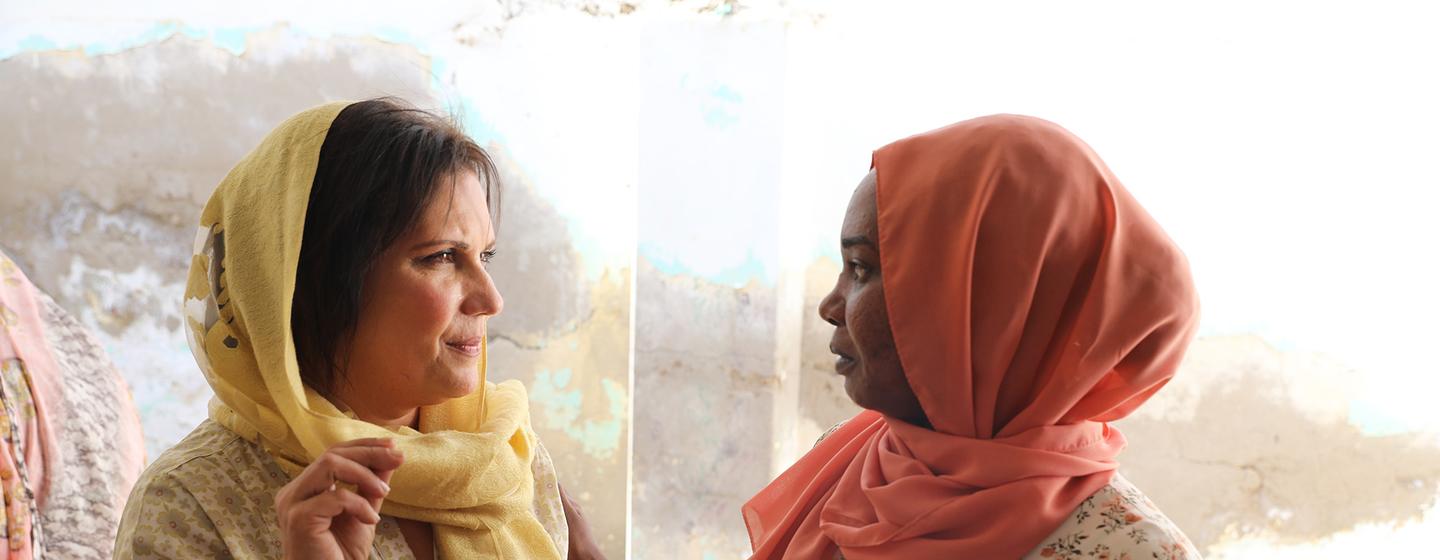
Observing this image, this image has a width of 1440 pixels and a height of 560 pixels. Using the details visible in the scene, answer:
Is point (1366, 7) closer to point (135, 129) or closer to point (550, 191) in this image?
point (550, 191)

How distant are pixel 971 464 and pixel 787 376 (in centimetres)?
185

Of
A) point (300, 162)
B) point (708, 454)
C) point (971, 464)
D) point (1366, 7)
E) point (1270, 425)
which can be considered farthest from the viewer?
point (708, 454)

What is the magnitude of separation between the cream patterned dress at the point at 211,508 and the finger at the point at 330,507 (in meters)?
0.20

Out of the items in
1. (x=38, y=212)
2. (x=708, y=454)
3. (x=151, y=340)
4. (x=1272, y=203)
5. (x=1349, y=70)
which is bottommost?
(x=708, y=454)

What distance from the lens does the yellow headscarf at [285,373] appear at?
5.34ft

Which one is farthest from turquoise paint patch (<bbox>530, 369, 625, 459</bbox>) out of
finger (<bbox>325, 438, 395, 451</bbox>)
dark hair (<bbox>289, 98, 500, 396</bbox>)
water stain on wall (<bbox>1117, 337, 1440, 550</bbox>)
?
finger (<bbox>325, 438, 395, 451</bbox>)

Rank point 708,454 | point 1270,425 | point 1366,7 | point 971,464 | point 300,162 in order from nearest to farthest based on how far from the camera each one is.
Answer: point 971,464 → point 300,162 → point 1366,7 → point 1270,425 → point 708,454

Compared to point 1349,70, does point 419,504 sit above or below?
below

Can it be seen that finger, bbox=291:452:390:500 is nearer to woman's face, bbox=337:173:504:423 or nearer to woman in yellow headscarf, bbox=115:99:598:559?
woman in yellow headscarf, bbox=115:99:598:559

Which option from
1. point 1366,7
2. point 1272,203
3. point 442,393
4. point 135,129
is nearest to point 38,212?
point 135,129

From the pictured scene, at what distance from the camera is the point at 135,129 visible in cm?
339

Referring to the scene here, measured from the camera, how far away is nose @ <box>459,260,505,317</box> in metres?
1.74

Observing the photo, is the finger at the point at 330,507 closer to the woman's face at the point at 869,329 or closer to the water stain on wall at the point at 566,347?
the woman's face at the point at 869,329

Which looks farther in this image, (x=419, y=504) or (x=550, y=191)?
(x=550, y=191)
